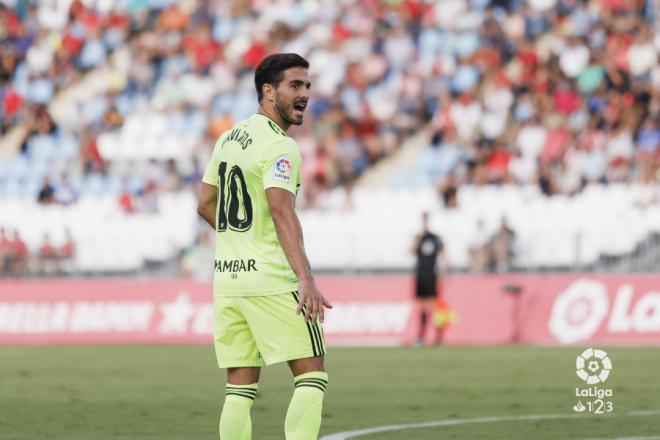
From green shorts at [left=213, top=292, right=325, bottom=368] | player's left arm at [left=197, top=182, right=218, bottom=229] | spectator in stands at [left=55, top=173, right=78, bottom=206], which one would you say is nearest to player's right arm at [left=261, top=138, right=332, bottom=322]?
green shorts at [left=213, top=292, right=325, bottom=368]

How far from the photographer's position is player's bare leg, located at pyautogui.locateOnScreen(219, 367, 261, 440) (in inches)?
291

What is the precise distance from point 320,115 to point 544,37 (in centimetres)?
463

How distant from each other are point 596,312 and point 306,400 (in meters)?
16.8

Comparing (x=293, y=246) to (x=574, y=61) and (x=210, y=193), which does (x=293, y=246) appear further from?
(x=574, y=61)

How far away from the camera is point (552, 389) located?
14.3m

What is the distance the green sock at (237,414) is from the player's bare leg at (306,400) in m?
0.28

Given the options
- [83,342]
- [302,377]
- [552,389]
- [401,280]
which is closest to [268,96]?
[302,377]

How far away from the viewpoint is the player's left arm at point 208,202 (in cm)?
765

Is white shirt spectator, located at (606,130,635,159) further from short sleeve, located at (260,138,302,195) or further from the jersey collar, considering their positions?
short sleeve, located at (260,138,302,195)

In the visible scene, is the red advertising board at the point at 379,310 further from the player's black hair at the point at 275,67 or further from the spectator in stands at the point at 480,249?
the player's black hair at the point at 275,67

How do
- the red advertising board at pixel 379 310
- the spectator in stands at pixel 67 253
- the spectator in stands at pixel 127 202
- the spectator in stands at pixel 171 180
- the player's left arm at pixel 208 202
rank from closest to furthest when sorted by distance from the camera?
the player's left arm at pixel 208 202 → the red advertising board at pixel 379 310 → the spectator in stands at pixel 67 253 → the spectator in stands at pixel 127 202 → the spectator in stands at pixel 171 180

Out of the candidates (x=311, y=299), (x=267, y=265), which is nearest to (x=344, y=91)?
(x=267, y=265)

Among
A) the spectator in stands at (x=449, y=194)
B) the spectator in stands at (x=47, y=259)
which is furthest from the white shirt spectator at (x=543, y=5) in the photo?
the spectator in stands at (x=47, y=259)

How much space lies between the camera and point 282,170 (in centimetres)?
705
